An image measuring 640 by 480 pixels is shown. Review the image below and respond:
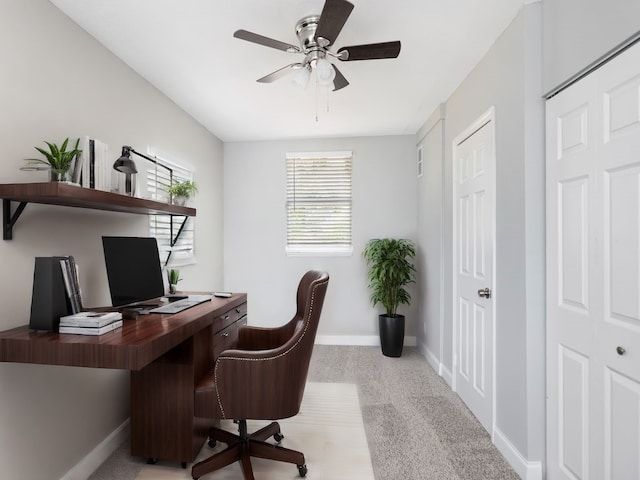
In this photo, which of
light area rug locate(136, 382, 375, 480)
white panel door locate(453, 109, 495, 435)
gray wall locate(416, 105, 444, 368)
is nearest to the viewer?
light area rug locate(136, 382, 375, 480)

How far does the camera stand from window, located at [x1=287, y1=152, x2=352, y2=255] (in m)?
4.39

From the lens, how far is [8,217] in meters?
1.56

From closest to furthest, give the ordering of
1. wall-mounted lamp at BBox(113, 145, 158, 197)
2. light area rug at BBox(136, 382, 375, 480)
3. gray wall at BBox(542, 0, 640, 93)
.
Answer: gray wall at BBox(542, 0, 640, 93), light area rug at BBox(136, 382, 375, 480), wall-mounted lamp at BBox(113, 145, 158, 197)

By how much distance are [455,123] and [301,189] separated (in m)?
2.10

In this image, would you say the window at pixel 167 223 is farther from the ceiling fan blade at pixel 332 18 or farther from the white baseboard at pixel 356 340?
the white baseboard at pixel 356 340

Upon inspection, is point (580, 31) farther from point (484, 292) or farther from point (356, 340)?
point (356, 340)

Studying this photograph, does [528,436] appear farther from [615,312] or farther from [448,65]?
[448,65]

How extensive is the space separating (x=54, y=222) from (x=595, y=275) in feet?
8.91

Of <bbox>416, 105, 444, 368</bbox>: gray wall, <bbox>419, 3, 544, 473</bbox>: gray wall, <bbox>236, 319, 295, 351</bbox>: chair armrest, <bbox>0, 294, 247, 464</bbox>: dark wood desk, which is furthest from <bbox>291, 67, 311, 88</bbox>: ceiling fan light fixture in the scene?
<bbox>416, 105, 444, 368</bbox>: gray wall

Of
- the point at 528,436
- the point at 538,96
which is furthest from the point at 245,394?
the point at 538,96

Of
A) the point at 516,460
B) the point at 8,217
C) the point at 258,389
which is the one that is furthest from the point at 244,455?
the point at 8,217

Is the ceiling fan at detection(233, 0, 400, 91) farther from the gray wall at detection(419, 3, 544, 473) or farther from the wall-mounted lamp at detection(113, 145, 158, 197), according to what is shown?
the wall-mounted lamp at detection(113, 145, 158, 197)

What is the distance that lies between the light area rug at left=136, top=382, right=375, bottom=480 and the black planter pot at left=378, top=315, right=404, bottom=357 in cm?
106

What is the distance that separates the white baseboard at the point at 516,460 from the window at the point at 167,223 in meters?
2.90
